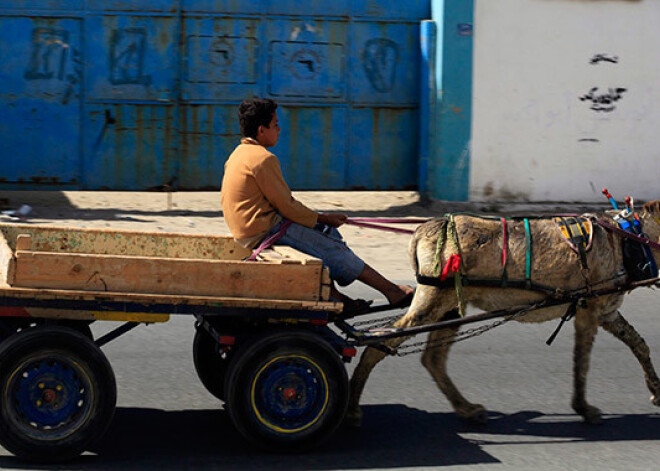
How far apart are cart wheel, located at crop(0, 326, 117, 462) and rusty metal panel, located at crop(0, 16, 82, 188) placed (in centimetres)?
899

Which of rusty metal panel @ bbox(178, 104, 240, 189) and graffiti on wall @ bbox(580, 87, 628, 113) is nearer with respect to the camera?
rusty metal panel @ bbox(178, 104, 240, 189)

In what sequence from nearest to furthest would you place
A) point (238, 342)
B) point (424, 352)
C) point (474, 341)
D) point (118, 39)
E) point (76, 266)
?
point (76, 266) → point (238, 342) → point (424, 352) → point (474, 341) → point (118, 39)

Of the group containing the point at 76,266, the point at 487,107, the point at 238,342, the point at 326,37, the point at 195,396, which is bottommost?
the point at 195,396

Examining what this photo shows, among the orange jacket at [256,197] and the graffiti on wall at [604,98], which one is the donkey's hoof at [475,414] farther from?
the graffiti on wall at [604,98]

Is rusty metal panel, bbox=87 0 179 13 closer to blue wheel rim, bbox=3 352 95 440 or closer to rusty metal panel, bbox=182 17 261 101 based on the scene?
rusty metal panel, bbox=182 17 261 101

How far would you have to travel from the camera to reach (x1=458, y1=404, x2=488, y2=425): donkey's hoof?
6.19 meters

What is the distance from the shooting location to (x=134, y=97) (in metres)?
13.9

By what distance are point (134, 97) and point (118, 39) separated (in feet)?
2.45

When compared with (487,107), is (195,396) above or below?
below

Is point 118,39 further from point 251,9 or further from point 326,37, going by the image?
point 326,37

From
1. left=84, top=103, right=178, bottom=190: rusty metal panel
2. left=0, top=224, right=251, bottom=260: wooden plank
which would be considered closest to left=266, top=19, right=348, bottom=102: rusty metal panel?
left=84, top=103, right=178, bottom=190: rusty metal panel

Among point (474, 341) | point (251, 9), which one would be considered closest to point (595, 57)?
point (251, 9)

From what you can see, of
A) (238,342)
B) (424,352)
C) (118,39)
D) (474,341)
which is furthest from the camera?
(118,39)

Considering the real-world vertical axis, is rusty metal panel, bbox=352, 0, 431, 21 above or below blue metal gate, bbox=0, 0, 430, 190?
above
